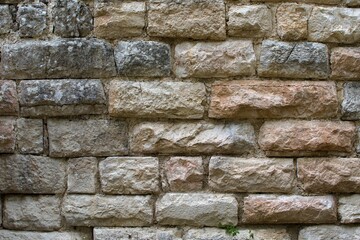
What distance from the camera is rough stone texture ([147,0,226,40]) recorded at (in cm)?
261

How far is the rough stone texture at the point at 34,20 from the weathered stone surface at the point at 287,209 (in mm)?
1368

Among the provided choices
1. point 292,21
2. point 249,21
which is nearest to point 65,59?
point 249,21

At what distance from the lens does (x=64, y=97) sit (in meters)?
2.61

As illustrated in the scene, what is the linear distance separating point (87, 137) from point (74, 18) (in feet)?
2.01

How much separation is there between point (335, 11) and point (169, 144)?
1.10 metres

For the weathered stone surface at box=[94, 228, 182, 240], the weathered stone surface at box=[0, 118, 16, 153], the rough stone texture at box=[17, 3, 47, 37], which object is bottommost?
the weathered stone surface at box=[94, 228, 182, 240]

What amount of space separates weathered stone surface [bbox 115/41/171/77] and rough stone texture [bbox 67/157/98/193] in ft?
1.62

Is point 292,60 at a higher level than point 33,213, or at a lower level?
higher

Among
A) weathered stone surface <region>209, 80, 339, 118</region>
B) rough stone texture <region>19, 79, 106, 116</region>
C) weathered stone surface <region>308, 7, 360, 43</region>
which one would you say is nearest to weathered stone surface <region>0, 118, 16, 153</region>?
rough stone texture <region>19, 79, 106, 116</region>

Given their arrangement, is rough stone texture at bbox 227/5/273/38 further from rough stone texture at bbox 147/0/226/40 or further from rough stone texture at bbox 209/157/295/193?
rough stone texture at bbox 209/157/295/193

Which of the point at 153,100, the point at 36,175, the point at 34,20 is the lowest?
the point at 36,175

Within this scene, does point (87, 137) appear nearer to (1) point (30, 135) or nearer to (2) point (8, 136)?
(1) point (30, 135)

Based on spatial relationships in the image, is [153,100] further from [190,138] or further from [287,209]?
[287,209]

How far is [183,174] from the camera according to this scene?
262cm
